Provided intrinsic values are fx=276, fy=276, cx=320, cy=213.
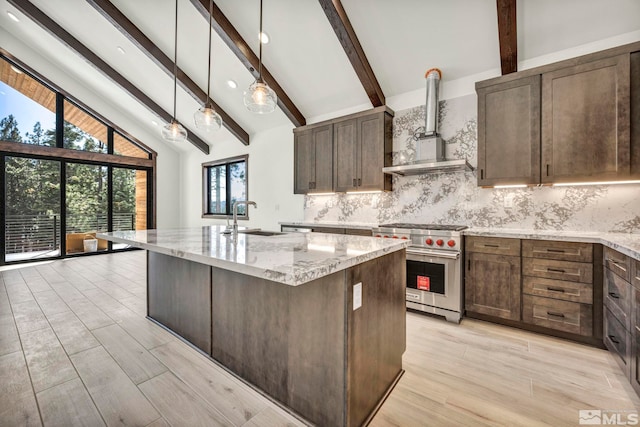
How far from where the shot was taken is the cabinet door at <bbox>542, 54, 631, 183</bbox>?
2264 mm

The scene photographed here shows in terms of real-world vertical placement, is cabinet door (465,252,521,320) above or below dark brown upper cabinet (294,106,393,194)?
below

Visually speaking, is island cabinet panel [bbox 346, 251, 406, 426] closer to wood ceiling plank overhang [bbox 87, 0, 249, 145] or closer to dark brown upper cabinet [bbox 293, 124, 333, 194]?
dark brown upper cabinet [bbox 293, 124, 333, 194]

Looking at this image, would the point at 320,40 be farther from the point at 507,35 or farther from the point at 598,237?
the point at 598,237

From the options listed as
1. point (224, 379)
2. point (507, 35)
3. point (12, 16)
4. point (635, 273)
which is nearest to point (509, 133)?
point (507, 35)

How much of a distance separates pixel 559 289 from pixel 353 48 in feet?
10.4

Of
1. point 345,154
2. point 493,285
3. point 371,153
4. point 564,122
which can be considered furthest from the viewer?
point 345,154

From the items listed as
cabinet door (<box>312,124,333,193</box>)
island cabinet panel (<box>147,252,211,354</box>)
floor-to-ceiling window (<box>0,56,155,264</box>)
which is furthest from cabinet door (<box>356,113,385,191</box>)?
floor-to-ceiling window (<box>0,56,155,264</box>)

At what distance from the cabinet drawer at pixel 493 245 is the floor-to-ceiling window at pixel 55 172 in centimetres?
722

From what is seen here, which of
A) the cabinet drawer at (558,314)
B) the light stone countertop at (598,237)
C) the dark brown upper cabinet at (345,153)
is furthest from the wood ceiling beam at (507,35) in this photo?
the cabinet drawer at (558,314)

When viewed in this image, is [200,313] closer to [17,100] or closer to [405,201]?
[405,201]

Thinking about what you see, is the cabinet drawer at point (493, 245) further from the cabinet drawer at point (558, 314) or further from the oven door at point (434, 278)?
the cabinet drawer at point (558, 314)

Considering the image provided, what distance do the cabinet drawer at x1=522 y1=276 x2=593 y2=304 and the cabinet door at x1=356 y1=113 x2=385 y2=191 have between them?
187 cm

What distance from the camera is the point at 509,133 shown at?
2.74 meters

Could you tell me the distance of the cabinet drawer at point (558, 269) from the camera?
7.35 ft
